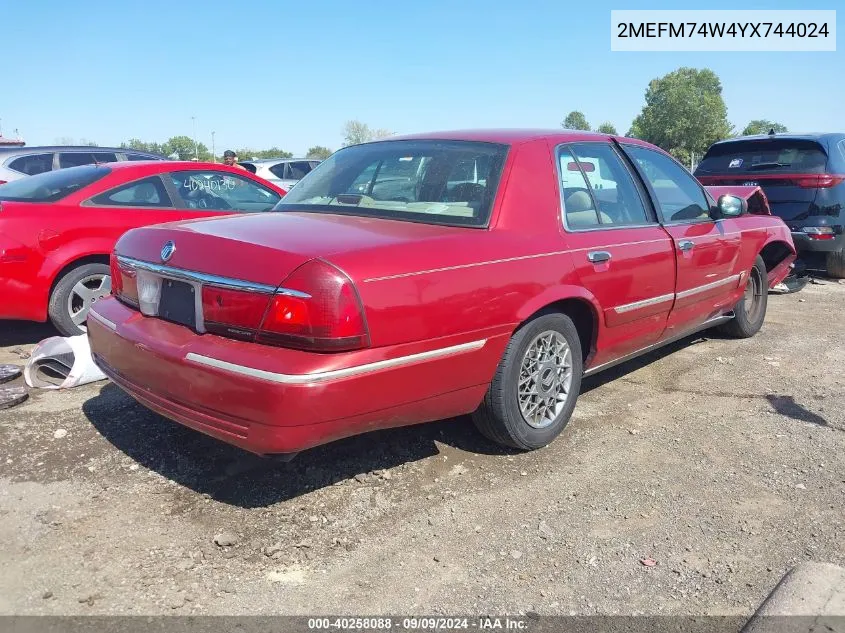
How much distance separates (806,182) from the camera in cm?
747

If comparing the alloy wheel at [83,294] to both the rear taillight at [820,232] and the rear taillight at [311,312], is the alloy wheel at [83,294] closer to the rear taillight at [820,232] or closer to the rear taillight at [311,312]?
the rear taillight at [311,312]

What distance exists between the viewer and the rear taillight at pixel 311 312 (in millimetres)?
2541

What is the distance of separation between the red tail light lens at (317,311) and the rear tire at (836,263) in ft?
22.2

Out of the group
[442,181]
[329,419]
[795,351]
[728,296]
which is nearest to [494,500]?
[329,419]

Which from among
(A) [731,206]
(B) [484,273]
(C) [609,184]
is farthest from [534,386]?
(A) [731,206]

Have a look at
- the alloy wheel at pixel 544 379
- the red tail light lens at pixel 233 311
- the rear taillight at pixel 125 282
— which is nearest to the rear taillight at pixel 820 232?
the alloy wheel at pixel 544 379

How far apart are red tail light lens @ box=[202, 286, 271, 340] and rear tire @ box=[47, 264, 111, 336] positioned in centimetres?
286

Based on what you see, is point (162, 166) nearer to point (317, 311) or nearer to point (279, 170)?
point (317, 311)

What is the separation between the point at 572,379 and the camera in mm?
3729

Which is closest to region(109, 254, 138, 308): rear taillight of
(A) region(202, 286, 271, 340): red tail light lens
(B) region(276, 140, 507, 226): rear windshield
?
(A) region(202, 286, 271, 340): red tail light lens

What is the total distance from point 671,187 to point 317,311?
3039 mm

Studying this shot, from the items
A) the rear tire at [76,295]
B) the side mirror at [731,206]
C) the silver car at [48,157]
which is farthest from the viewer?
the silver car at [48,157]

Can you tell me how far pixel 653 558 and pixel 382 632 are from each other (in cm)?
110

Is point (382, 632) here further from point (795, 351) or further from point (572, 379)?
point (795, 351)
